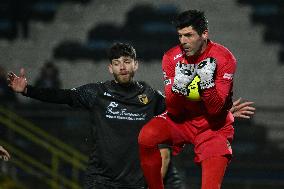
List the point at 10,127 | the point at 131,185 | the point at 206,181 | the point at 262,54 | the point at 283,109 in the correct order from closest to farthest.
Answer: the point at 206,181 < the point at 131,185 < the point at 10,127 < the point at 283,109 < the point at 262,54

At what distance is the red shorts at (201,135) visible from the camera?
4.75 meters

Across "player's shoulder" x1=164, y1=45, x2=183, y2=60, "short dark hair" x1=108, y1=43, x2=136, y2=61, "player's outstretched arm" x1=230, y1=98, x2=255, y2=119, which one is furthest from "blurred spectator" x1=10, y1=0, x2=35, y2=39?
"player's shoulder" x1=164, y1=45, x2=183, y2=60

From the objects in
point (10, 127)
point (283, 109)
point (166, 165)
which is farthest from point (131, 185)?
point (283, 109)

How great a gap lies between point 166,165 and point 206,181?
90 cm

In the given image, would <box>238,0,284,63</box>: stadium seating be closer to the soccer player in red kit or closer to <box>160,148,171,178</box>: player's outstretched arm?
<box>160,148,171,178</box>: player's outstretched arm

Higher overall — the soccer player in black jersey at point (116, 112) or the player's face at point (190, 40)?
the player's face at point (190, 40)

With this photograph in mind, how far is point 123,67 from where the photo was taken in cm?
518

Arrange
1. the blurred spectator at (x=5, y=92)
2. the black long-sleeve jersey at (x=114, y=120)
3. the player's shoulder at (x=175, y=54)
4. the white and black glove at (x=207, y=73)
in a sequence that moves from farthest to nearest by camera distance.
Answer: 1. the blurred spectator at (x=5, y=92)
2. the black long-sleeve jersey at (x=114, y=120)
3. the player's shoulder at (x=175, y=54)
4. the white and black glove at (x=207, y=73)

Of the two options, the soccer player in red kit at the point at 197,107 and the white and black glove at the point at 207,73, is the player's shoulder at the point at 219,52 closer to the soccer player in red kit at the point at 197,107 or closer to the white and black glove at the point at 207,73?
the soccer player in red kit at the point at 197,107

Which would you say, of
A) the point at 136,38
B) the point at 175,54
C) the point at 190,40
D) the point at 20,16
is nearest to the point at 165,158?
the point at 175,54

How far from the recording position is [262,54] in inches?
494

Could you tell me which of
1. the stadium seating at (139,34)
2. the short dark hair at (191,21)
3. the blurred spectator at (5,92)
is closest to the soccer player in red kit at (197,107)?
the short dark hair at (191,21)

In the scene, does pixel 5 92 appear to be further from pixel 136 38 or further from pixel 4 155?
pixel 4 155

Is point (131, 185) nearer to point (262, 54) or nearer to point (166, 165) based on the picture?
point (166, 165)
